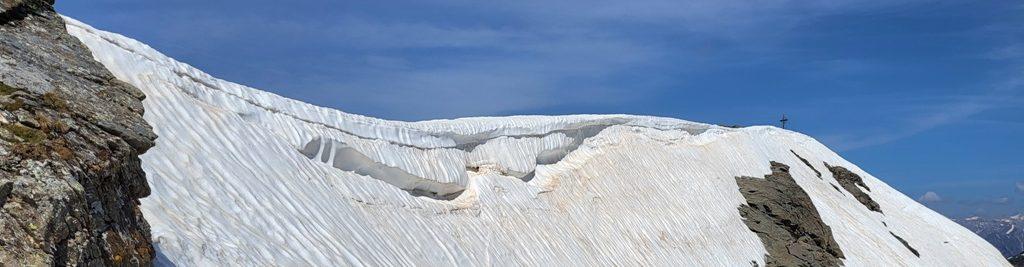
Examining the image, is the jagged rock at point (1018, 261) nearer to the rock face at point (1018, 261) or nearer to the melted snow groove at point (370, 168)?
the rock face at point (1018, 261)

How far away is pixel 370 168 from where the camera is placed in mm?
17312

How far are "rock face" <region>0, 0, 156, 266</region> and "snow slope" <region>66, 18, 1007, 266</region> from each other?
1.13 m

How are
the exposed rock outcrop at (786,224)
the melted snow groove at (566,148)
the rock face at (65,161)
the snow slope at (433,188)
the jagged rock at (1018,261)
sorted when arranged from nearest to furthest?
the rock face at (65,161) → the snow slope at (433,188) → the melted snow groove at (566,148) → the exposed rock outcrop at (786,224) → the jagged rock at (1018,261)

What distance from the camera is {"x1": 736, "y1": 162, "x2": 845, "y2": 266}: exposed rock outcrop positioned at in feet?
87.3

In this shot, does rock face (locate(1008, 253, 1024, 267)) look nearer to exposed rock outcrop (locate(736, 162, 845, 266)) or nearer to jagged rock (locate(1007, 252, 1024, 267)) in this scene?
jagged rock (locate(1007, 252, 1024, 267))

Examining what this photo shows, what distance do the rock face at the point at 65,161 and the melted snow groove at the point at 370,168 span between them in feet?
20.6

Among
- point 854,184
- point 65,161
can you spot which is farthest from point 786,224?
point 65,161

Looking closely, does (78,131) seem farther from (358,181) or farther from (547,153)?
(547,153)

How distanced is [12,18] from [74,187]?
4.69 m

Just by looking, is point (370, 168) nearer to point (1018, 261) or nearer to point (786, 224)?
point (786, 224)

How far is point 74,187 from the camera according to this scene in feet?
20.8

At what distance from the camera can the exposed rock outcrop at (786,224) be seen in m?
26.6

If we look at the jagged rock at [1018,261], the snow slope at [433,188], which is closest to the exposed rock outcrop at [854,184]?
the snow slope at [433,188]

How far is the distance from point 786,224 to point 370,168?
51.5 feet
